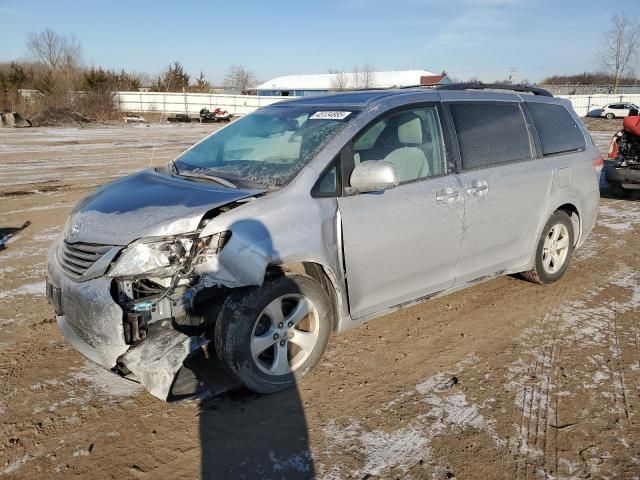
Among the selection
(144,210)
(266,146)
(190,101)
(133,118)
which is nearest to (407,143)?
(266,146)

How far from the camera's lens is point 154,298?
121 inches

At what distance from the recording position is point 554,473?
2730 mm

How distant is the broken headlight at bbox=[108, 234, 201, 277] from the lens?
10.00 feet

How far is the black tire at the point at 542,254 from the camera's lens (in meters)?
5.16

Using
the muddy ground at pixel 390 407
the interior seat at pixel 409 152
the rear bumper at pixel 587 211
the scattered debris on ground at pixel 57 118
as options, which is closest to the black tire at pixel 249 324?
the muddy ground at pixel 390 407

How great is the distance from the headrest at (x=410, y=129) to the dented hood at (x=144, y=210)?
130 cm

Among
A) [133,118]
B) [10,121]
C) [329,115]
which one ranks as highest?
[133,118]

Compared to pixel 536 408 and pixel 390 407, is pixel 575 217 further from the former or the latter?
pixel 390 407

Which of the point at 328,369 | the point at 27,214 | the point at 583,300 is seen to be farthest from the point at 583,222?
the point at 27,214

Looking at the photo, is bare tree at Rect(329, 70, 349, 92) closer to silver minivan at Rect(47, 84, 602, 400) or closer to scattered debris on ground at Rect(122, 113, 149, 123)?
scattered debris on ground at Rect(122, 113, 149, 123)

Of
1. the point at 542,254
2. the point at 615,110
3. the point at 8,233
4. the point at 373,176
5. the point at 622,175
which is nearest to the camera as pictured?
the point at 373,176

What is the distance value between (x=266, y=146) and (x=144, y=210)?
1173 mm

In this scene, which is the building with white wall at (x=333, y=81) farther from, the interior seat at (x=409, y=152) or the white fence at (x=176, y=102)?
the interior seat at (x=409, y=152)

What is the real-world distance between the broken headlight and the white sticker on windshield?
1441 millimetres
